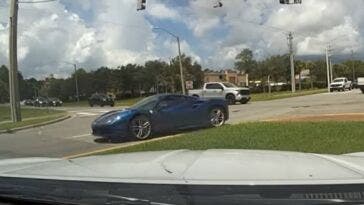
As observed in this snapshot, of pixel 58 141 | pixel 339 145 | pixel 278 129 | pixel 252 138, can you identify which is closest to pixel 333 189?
pixel 339 145

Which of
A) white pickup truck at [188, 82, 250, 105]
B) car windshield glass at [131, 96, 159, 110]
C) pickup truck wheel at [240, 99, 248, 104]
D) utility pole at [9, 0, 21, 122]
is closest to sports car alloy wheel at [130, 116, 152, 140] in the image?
car windshield glass at [131, 96, 159, 110]

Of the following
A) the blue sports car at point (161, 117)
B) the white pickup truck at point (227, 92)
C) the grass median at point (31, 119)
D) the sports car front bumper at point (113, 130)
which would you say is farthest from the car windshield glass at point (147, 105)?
the white pickup truck at point (227, 92)

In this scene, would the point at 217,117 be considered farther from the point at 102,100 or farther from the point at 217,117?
the point at 102,100

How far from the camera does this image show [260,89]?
110250 millimetres

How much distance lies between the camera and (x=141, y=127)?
16.9 meters

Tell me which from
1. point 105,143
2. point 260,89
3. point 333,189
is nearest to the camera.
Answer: point 333,189

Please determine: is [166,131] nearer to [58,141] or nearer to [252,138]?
[58,141]

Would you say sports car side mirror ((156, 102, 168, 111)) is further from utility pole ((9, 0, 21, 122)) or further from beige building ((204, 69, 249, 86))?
beige building ((204, 69, 249, 86))

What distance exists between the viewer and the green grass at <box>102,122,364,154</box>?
12.3 m

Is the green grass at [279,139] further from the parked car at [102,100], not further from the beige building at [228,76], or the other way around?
the beige building at [228,76]

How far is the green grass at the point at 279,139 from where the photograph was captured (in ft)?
40.4

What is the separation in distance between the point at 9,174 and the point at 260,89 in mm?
108365

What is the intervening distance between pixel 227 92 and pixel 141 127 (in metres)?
26.1

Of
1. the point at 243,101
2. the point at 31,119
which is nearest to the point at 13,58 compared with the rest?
the point at 31,119
